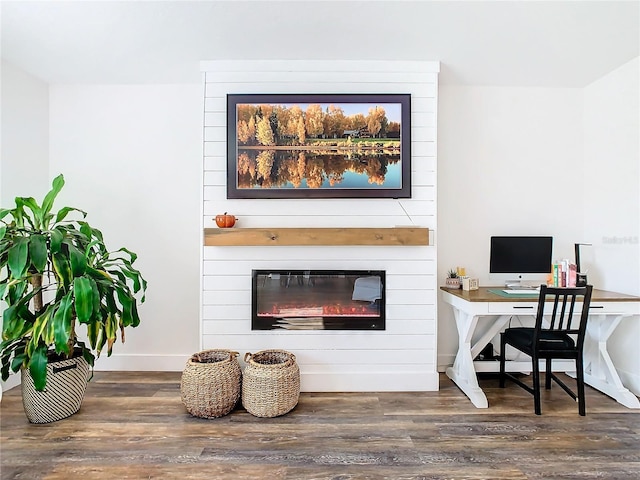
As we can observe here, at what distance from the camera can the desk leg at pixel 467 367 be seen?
106 inches

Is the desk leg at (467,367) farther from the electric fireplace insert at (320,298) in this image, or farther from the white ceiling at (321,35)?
the white ceiling at (321,35)

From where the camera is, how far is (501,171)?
11.1 ft

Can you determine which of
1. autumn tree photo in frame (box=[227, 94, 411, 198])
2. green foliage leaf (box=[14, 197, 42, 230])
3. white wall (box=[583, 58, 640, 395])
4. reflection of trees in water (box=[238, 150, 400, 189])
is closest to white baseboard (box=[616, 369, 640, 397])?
white wall (box=[583, 58, 640, 395])

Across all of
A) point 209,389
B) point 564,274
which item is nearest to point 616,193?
point 564,274

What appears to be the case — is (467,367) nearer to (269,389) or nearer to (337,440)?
(337,440)

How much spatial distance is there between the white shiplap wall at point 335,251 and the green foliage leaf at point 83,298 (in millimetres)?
885

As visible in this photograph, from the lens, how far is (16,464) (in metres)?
1.97

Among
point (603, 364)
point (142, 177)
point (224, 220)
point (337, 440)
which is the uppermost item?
point (142, 177)

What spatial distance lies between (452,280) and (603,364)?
4.24ft

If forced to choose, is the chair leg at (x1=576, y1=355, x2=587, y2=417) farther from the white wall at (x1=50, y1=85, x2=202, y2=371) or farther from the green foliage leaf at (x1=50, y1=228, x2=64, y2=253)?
the green foliage leaf at (x1=50, y1=228, x2=64, y2=253)

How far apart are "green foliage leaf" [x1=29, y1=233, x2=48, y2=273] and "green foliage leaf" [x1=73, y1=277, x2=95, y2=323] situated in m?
0.22

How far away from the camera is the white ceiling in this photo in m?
2.28

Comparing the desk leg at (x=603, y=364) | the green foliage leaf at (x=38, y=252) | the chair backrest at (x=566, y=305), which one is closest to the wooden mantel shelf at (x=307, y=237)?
the chair backrest at (x=566, y=305)

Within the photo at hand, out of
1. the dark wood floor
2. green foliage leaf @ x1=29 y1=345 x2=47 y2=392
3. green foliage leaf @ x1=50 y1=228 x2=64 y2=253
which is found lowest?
the dark wood floor
